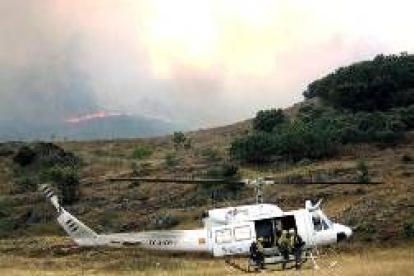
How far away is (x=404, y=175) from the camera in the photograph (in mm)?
61062

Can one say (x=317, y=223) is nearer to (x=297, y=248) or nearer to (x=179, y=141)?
(x=297, y=248)

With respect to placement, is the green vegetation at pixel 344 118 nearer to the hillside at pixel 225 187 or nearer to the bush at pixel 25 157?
the hillside at pixel 225 187

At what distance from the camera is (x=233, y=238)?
33.9 meters

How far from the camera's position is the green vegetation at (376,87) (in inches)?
3789

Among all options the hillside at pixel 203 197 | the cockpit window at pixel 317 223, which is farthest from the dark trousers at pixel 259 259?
the hillside at pixel 203 197

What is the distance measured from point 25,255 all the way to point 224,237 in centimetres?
1770

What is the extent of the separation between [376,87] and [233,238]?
218 feet

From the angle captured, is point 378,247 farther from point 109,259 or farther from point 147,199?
point 147,199

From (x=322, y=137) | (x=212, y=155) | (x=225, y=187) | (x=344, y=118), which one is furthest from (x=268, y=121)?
(x=225, y=187)

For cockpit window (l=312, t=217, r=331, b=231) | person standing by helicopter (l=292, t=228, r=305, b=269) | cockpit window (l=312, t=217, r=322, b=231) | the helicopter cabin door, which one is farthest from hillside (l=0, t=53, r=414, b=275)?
person standing by helicopter (l=292, t=228, r=305, b=269)

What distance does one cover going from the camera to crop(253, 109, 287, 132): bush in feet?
325

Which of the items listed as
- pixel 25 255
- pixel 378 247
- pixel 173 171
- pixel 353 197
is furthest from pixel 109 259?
pixel 173 171

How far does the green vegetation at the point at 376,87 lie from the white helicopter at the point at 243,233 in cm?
6377

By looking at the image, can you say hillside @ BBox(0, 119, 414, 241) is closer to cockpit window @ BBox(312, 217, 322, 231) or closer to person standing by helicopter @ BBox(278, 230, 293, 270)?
cockpit window @ BBox(312, 217, 322, 231)
